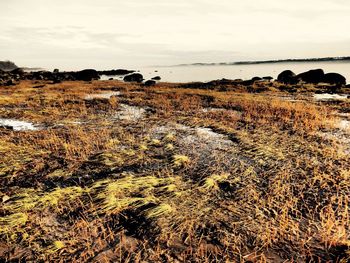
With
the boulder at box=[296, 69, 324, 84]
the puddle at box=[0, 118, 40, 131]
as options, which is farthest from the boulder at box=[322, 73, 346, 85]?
the puddle at box=[0, 118, 40, 131]

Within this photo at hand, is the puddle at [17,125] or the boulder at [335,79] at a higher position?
the boulder at [335,79]

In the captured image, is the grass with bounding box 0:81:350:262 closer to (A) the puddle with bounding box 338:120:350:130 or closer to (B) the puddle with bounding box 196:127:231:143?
(B) the puddle with bounding box 196:127:231:143

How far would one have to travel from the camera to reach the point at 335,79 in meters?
45.6

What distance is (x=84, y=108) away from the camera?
2056 centimetres

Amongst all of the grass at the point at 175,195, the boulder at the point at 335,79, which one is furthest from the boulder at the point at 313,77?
the grass at the point at 175,195

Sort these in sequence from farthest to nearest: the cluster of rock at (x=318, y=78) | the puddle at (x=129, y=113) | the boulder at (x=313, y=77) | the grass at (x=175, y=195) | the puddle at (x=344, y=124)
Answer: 1. the boulder at (x=313, y=77)
2. the cluster of rock at (x=318, y=78)
3. the puddle at (x=129, y=113)
4. the puddle at (x=344, y=124)
5. the grass at (x=175, y=195)

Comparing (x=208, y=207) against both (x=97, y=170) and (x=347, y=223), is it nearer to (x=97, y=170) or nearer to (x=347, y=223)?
(x=347, y=223)

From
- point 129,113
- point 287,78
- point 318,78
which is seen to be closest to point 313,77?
point 318,78

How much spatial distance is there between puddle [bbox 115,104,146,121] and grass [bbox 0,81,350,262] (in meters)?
3.67

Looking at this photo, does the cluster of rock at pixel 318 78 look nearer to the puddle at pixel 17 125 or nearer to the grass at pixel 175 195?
the grass at pixel 175 195

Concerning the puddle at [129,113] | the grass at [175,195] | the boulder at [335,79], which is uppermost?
the boulder at [335,79]

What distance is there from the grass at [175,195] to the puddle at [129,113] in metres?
3.67

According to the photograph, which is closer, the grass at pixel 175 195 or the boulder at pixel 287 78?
the grass at pixel 175 195

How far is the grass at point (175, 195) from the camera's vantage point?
5.22 meters
